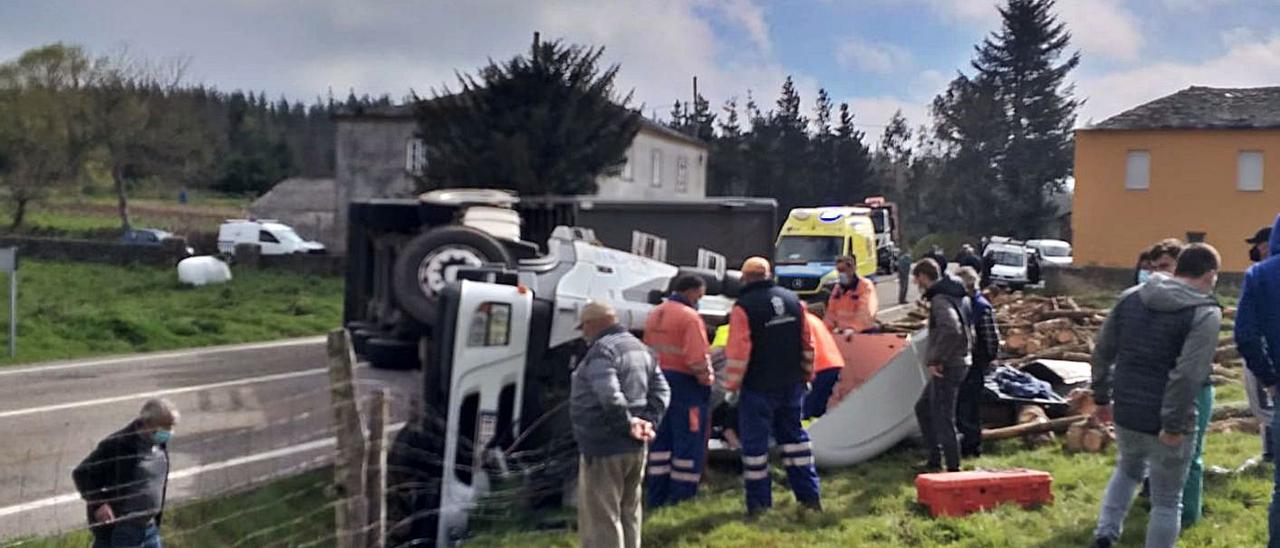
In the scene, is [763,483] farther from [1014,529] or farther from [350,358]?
[350,358]

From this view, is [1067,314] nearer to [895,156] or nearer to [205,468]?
[205,468]

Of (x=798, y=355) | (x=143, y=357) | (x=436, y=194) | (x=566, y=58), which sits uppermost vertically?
(x=566, y=58)

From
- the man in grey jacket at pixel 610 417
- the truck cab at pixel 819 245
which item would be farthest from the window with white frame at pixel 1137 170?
the man in grey jacket at pixel 610 417

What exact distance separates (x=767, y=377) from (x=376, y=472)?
9.24 ft

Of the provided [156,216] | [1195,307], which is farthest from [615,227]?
[156,216]

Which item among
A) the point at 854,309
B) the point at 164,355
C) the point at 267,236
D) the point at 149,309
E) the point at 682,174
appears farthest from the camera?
the point at 682,174

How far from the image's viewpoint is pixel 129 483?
7168 millimetres

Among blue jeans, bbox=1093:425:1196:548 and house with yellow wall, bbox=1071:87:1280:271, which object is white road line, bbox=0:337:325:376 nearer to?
blue jeans, bbox=1093:425:1196:548

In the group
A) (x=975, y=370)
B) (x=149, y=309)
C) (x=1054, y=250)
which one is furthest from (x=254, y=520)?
(x=1054, y=250)

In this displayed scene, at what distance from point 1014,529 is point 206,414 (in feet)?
20.6

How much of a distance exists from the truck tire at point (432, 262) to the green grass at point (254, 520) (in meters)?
2.15

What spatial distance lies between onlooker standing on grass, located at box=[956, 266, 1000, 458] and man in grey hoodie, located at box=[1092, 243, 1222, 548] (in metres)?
3.32

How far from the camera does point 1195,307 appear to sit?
21.3ft

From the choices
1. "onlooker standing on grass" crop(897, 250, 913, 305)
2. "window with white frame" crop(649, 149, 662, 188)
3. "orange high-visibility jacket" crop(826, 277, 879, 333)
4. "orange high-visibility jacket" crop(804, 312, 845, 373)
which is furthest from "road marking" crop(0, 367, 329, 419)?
"window with white frame" crop(649, 149, 662, 188)
